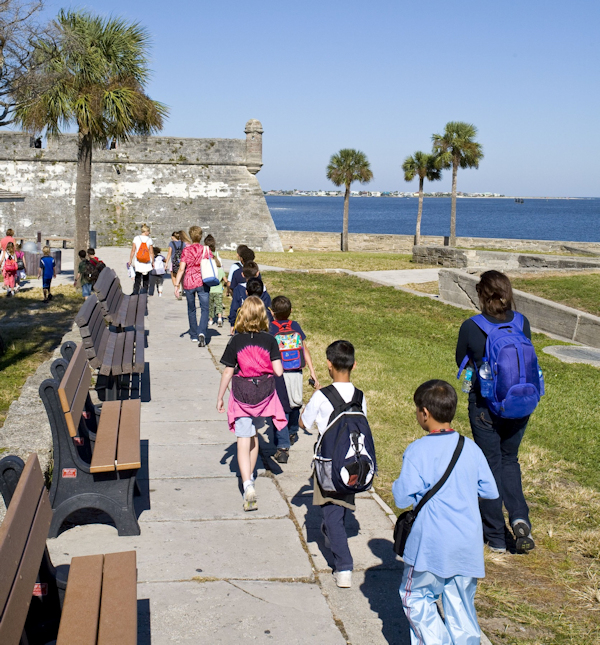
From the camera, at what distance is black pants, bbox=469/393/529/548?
170 inches

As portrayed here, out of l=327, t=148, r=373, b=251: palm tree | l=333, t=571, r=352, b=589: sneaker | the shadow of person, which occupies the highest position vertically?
l=327, t=148, r=373, b=251: palm tree

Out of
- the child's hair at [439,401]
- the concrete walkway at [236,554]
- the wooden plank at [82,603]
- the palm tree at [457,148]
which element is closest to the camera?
the wooden plank at [82,603]

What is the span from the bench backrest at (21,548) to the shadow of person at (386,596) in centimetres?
172

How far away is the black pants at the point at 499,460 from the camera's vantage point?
4.31 meters

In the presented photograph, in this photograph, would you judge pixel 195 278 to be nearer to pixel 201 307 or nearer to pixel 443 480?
pixel 201 307

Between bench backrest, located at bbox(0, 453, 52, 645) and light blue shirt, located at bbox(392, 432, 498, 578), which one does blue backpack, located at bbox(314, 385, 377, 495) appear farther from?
bench backrest, located at bbox(0, 453, 52, 645)

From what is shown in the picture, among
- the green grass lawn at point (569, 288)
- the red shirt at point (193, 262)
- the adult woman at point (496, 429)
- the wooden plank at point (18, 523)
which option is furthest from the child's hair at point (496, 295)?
the green grass lawn at point (569, 288)

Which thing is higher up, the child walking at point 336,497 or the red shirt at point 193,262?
the red shirt at point 193,262

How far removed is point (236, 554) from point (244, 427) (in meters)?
0.98

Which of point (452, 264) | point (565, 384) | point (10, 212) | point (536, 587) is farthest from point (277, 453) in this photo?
point (10, 212)

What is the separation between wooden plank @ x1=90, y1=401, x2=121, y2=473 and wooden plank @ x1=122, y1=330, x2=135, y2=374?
1256mm

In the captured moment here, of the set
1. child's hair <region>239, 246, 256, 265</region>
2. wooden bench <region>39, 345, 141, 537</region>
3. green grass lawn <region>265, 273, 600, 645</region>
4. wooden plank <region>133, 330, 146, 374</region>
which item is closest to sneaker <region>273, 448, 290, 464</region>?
green grass lawn <region>265, 273, 600, 645</region>

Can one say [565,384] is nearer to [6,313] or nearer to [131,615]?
[131,615]

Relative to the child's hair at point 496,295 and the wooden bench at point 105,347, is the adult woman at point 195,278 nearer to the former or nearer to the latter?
the wooden bench at point 105,347
